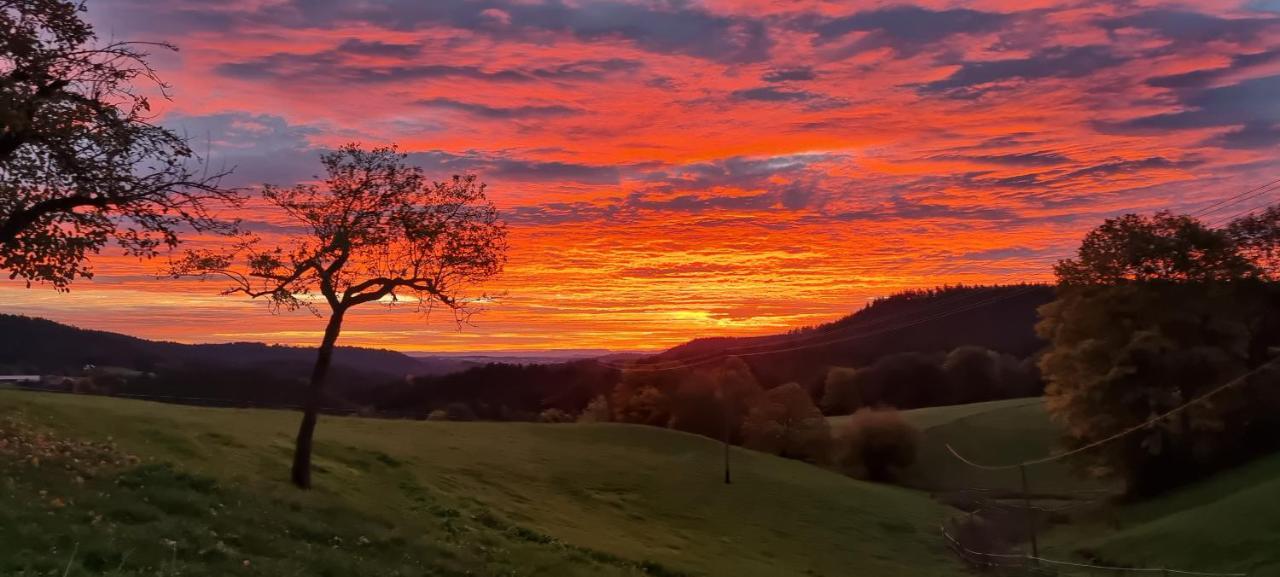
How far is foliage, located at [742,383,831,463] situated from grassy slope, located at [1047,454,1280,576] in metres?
43.5

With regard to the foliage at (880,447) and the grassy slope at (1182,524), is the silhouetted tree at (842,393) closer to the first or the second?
the foliage at (880,447)

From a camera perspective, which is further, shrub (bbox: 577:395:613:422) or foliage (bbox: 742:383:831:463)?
shrub (bbox: 577:395:613:422)

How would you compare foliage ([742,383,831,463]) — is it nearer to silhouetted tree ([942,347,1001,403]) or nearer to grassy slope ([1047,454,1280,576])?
grassy slope ([1047,454,1280,576])

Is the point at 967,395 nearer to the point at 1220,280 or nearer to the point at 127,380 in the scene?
the point at 1220,280

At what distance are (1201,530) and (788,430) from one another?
64.4 m

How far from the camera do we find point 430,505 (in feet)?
132

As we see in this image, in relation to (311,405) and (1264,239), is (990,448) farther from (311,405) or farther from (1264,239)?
(311,405)

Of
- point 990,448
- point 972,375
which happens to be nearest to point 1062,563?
→ point 990,448

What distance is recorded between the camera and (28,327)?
172500 mm

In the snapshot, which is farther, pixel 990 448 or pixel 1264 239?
pixel 990 448

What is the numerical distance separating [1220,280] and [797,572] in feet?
175

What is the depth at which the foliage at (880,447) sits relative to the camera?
354 ft

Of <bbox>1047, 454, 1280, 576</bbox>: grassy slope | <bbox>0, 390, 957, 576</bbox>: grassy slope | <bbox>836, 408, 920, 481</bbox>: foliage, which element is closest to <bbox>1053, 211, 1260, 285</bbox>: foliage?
<bbox>1047, 454, 1280, 576</bbox>: grassy slope

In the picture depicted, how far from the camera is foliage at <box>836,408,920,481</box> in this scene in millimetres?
107938
